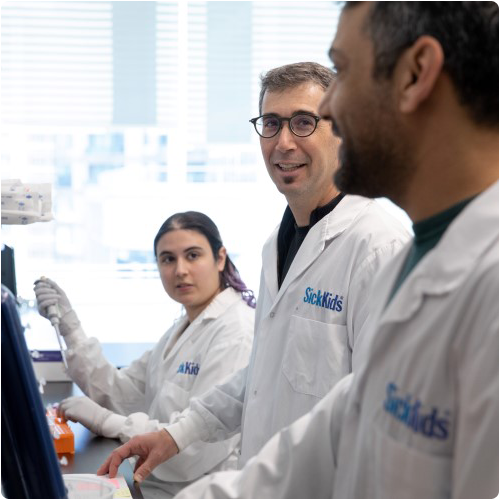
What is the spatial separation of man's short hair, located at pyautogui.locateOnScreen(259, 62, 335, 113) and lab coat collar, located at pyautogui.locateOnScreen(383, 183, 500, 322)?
1.17 meters

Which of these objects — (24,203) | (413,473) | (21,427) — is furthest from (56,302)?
(413,473)

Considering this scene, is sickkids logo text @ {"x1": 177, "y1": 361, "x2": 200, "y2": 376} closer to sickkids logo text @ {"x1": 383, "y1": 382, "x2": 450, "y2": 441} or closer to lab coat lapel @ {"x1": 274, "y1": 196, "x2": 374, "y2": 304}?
lab coat lapel @ {"x1": 274, "y1": 196, "x2": 374, "y2": 304}

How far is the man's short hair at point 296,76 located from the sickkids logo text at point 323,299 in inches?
22.7

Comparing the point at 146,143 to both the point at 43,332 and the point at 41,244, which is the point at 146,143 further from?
the point at 43,332

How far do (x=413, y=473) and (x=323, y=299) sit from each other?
38.2 inches

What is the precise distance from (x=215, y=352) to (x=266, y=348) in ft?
2.13

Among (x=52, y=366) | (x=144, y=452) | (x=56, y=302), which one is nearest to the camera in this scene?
(x=144, y=452)

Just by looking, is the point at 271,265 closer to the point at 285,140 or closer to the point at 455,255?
the point at 285,140

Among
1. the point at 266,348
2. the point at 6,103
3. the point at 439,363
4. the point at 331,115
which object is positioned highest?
the point at 6,103

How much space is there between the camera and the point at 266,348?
1991 mm

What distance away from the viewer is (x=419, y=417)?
92cm

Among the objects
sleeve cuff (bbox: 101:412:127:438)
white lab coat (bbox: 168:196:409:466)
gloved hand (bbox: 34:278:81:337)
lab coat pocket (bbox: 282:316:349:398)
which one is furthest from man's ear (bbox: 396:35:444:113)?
gloved hand (bbox: 34:278:81:337)

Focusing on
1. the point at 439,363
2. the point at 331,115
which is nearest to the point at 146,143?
the point at 331,115

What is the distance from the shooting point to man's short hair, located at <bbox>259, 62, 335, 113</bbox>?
6.82 ft
